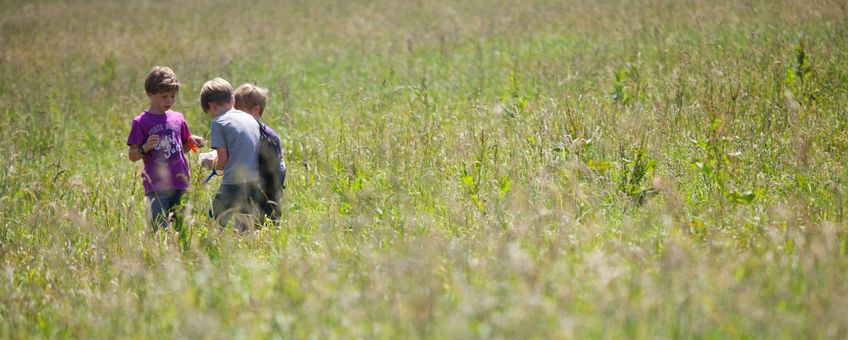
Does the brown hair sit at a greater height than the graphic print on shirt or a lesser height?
greater

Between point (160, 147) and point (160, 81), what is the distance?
17.3 inches

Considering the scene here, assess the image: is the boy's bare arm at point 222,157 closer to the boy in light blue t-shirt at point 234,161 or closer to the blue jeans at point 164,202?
the boy in light blue t-shirt at point 234,161

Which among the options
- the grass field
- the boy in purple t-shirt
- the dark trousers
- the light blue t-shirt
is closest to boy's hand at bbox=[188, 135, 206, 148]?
the boy in purple t-shirt

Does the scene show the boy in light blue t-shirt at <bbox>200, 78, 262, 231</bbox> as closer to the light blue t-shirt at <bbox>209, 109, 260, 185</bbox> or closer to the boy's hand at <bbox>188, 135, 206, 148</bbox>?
the light blue t-shirt at <bbox>209, 109, 260, 185</bbox>

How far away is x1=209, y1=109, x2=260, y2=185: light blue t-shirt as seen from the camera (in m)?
5.17

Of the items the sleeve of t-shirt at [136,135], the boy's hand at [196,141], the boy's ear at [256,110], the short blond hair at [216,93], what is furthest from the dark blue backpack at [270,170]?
the sleeve of t-shirt at [136,135]

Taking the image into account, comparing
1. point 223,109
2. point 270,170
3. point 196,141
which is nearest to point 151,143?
point 196,141

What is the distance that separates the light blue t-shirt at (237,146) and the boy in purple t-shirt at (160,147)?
35 centimetres

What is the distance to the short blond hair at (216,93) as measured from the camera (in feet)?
17.3

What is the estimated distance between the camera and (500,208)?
4613 millimetres

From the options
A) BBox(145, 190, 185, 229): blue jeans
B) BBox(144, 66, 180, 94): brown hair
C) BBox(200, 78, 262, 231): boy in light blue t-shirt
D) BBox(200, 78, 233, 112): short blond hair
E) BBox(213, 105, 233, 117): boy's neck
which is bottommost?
BBox(145, 190, 185, 229): blue jeans

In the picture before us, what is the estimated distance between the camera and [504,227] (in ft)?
14.5

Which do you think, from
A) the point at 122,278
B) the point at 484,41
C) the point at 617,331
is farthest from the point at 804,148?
the point at 484,41

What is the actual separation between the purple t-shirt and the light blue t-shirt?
35 cm
